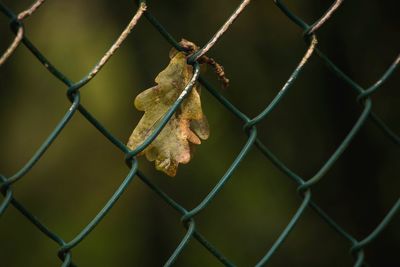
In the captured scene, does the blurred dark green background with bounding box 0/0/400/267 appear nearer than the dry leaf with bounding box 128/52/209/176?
No

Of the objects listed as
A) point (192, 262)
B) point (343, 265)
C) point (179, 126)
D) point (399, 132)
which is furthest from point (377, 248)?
point (179, 126)

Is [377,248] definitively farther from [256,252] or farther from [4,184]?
[4,184]

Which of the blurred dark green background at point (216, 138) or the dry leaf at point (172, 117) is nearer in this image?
the dry leaf at point (172, 117)

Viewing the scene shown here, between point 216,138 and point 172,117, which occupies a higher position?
point 216,138
